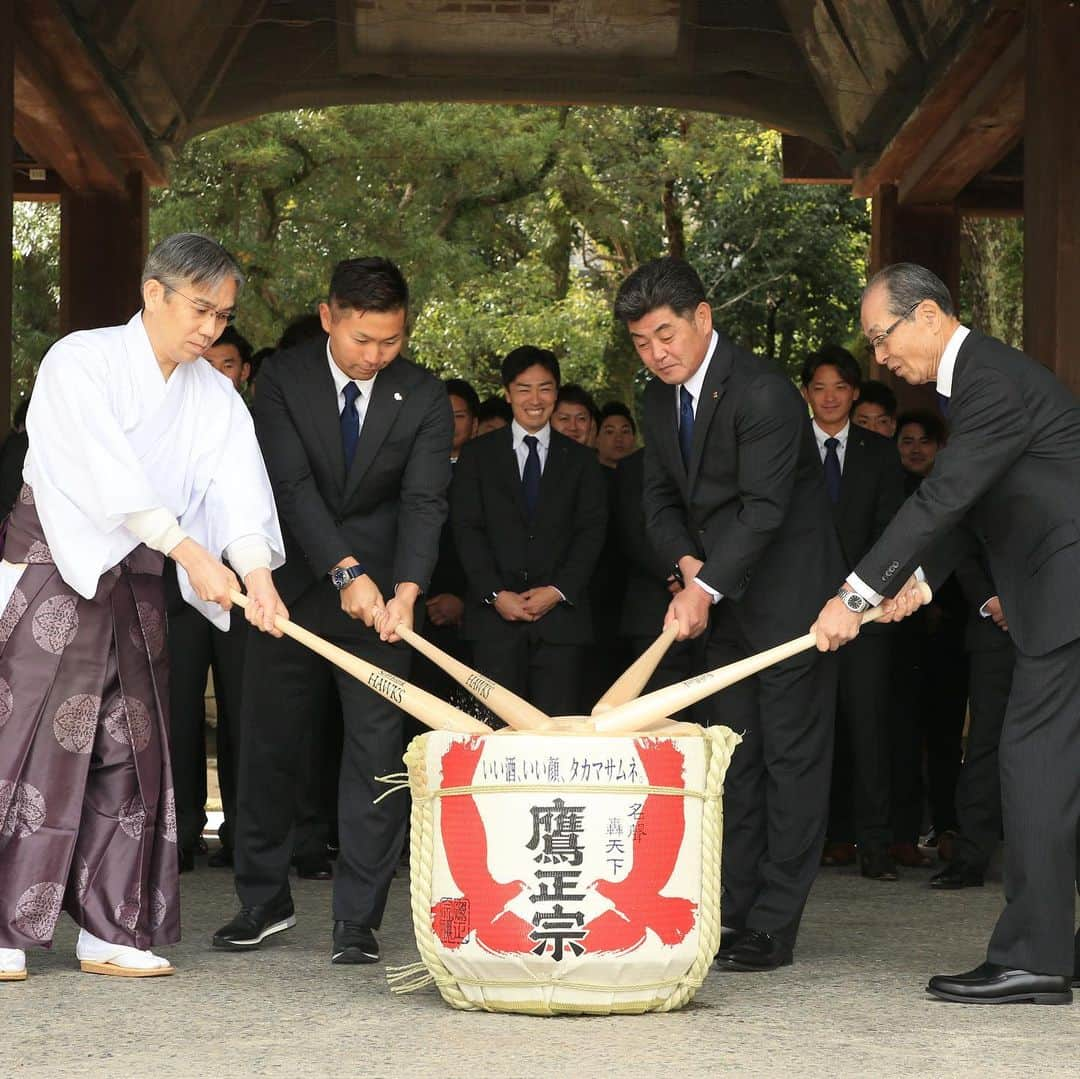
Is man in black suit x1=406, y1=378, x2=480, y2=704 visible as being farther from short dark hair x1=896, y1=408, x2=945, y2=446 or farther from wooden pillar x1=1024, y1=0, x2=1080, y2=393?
wooden pillar x1=1024, y1=0, x2=1080, y2=393

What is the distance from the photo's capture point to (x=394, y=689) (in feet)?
14.1

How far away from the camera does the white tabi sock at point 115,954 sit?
14.4 ft

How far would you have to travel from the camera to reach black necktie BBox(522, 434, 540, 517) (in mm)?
6754

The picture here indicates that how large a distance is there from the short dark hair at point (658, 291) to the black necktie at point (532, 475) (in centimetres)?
206

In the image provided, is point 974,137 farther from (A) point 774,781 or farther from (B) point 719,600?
(A) point 774,781

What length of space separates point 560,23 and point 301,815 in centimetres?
439

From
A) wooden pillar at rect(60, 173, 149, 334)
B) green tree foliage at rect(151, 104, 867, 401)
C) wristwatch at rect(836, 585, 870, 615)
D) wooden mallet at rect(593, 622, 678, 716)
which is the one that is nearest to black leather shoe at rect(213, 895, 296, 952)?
wooden mallet at rect(593, 622, 678, 716)

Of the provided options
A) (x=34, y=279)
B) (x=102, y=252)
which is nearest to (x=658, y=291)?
(x=102, y=252)

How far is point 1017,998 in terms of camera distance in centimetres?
413

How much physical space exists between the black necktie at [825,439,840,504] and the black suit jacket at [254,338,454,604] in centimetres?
210

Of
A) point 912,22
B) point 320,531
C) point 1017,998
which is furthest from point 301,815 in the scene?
point 912,22

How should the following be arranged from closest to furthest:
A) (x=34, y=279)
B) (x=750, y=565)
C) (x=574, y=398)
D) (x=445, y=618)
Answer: (x=750, y=565) → (x=445, y=618) → (x=574, y=398) → (x=34, y=279)

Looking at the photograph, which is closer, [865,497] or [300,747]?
[300,747]

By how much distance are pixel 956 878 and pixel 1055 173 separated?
8.38 feet
